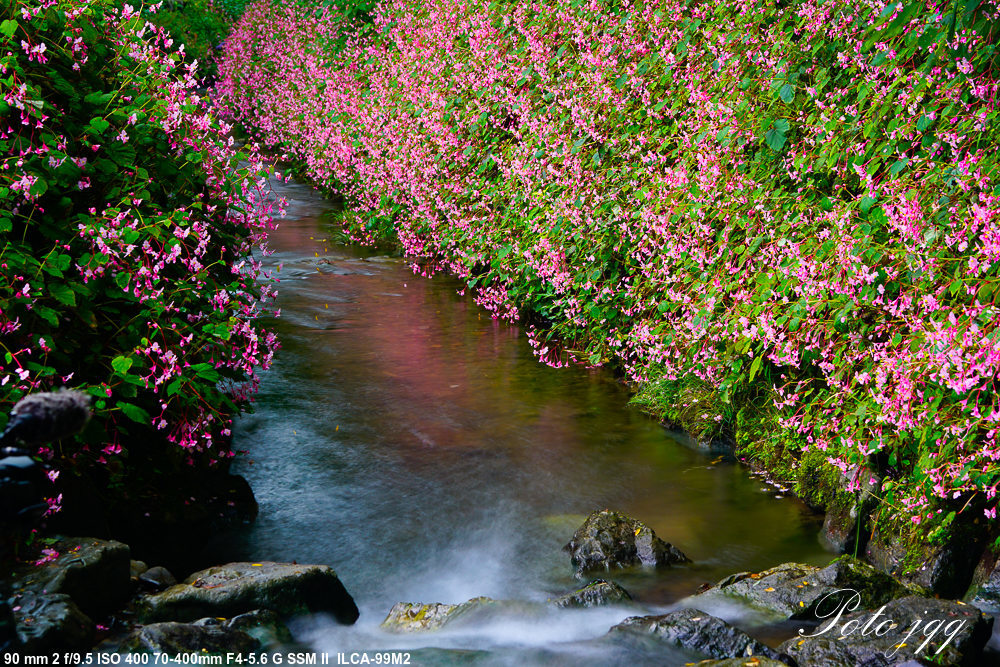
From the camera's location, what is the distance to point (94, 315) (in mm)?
4445

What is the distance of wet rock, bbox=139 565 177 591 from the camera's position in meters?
4.33

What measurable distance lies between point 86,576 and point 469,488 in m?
2.71

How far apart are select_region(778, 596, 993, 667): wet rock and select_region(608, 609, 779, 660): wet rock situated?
0.64 feet

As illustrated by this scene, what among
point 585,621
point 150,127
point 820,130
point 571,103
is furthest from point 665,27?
point 585,621

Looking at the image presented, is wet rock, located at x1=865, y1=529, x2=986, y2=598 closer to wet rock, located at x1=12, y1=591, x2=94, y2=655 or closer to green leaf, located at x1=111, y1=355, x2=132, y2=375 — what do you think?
wet rock, located at x1=12, y1=591, x2=94, y2=655

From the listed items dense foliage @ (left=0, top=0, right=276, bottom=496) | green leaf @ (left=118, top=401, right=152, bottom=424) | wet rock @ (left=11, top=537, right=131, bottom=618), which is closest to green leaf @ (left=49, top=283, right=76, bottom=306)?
dense foliage @ (left=0, top=0, right=276, bottom=496)

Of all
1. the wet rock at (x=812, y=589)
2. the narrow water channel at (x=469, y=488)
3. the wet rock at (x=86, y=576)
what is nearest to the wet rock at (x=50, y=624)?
the wet rock at (x=86, y=576)

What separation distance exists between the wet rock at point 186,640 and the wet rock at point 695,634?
5.70 ft

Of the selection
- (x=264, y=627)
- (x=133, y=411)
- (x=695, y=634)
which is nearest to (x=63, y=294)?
(x=133, y=411)

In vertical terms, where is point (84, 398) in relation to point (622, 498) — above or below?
above

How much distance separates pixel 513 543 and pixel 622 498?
1.02 m

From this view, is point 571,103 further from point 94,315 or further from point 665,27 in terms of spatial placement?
point 94,315

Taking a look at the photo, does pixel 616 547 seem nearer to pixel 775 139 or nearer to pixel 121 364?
pixel 775 139

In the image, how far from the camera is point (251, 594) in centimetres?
418
